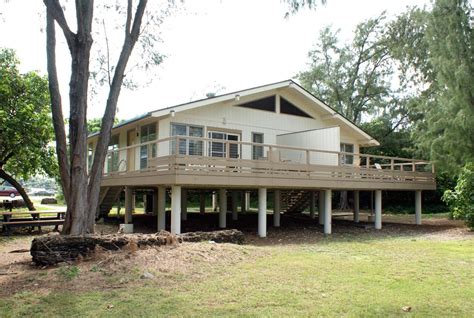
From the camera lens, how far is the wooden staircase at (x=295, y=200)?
22.3 metres

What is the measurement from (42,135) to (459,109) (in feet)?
59.7

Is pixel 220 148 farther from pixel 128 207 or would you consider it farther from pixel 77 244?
pixel 77 244

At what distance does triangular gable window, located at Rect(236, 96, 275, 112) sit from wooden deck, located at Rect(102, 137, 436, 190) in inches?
78.7

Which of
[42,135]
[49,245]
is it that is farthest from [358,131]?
[49,245]

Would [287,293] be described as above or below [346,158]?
below

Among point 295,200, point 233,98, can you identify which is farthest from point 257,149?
point 295,200

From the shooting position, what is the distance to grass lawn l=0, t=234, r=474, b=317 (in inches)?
217

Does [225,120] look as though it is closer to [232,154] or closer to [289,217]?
[232,154]

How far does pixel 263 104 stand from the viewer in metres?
18.7

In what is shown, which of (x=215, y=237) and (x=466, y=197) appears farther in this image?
(x=466, y=197)

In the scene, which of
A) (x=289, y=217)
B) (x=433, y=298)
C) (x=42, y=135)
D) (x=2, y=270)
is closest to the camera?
(x=433, y=298)

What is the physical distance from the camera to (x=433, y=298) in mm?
6113

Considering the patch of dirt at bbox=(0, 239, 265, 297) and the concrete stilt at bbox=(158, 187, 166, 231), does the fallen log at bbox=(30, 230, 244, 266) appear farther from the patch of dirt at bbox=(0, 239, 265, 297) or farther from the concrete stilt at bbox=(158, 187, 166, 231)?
the concrete stilt at bbox=(158, 187, 166, 231)

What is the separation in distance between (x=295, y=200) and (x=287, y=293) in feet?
54.1
